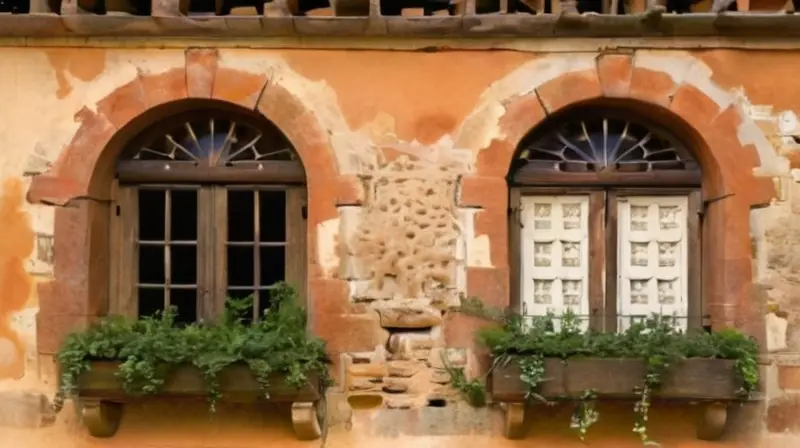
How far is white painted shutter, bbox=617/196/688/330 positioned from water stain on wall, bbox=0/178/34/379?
373cm

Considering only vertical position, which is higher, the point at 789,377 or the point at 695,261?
the point at 695,261

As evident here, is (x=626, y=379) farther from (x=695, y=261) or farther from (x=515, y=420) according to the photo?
(x=695, y=261)

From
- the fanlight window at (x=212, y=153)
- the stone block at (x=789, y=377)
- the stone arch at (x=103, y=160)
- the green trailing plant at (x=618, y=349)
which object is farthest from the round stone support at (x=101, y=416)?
the stone block at (x=789, y=377)

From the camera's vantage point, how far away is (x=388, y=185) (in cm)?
582

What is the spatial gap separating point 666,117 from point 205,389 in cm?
328

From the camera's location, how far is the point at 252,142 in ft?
20.0

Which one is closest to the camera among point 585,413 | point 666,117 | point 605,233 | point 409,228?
point 585,413

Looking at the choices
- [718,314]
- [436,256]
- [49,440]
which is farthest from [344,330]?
[718,314]

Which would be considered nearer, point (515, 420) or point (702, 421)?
point (515, 420)

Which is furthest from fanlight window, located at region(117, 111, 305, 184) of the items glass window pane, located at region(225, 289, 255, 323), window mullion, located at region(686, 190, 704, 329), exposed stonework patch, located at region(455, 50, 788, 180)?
window mullion, located at region(686, 190, 704, 329)

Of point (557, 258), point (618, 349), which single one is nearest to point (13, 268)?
point (557, 258)

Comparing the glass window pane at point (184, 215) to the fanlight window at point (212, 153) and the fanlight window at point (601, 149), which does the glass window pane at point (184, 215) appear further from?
the fanlight window at point (601, 149)

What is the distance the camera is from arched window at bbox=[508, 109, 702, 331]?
6000 mm

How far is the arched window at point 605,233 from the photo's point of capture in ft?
19.7
